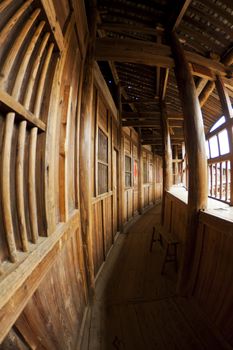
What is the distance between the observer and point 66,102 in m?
1.80

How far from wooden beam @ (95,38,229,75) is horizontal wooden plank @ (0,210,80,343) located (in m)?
2.93

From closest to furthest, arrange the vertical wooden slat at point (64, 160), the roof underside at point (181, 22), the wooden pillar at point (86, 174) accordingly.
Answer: the vertical wooden slat at point (64, 160)
the wooden pillar at point (86, 174)
the roof underside at point (181, 22)

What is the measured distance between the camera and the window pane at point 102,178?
3504 mm

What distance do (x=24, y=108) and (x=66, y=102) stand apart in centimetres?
87

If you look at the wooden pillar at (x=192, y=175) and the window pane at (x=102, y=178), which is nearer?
the wooden pillar at (x=192, y=175)

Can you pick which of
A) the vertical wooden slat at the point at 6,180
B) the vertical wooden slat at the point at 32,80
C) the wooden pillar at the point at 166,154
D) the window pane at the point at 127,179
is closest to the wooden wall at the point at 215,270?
the vertical wooden slat at the point at 6,180

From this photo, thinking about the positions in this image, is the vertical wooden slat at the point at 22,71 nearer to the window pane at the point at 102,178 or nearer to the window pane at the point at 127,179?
the window pane at the point at 102,178

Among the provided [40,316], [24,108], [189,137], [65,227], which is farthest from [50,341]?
[189,137]

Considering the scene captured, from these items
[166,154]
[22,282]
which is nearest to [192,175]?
[22,282]

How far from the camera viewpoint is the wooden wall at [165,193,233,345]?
1796 mm

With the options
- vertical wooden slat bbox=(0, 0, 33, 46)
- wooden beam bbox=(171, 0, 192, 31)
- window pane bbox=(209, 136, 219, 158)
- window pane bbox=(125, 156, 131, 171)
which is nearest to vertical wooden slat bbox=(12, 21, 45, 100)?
vertical wooden slat bbox=(0, 0, 33, 46)

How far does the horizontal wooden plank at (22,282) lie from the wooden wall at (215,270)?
1778 mm

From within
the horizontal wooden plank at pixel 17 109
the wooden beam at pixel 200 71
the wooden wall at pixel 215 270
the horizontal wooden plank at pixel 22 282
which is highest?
the wooden beam at pixel 200 71

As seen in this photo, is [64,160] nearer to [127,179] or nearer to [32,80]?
[32,80]
